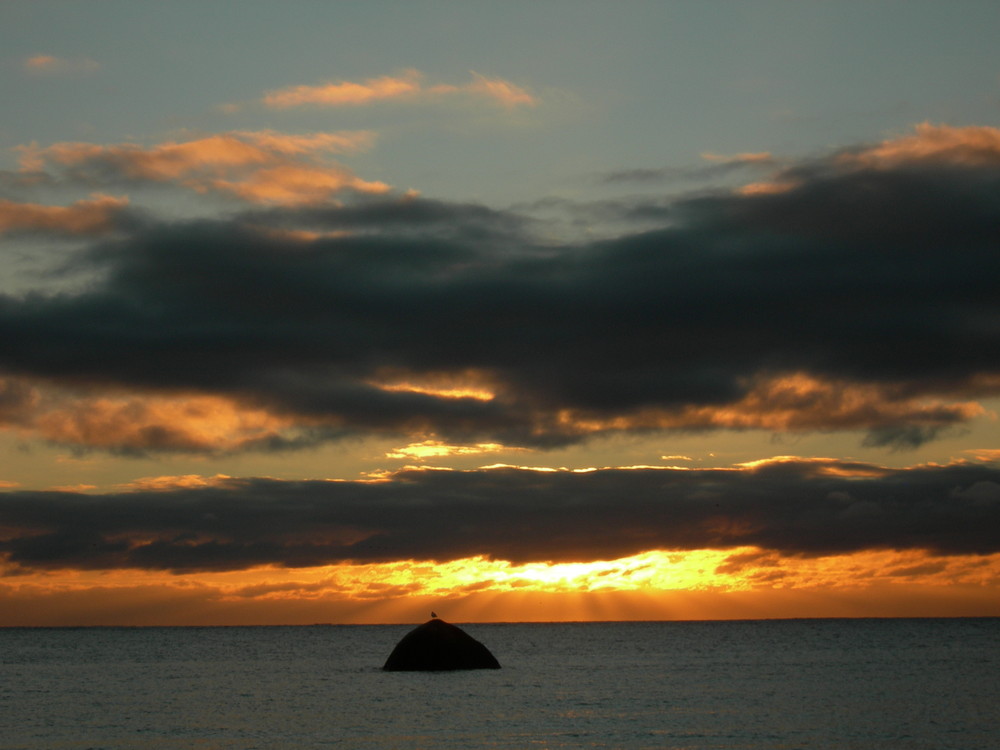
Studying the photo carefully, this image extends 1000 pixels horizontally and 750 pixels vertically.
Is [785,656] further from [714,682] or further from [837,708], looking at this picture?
[837,708]

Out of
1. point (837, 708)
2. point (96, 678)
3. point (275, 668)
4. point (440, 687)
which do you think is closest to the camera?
point (837, 708)

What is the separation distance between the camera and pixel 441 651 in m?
99.3

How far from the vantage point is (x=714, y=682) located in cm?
10662

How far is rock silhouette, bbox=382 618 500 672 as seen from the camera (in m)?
99.2

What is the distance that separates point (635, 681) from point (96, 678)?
2474 inches

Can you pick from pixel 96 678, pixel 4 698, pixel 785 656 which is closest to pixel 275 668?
pixel 96 678

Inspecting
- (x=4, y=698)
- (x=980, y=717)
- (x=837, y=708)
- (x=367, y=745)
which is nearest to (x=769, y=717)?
(x=837, y=708)

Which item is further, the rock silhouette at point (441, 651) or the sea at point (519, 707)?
the rock silhouette at point (441, 651)

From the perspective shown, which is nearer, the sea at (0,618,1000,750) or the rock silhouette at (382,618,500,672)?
the sea at (0,618,1000,750)

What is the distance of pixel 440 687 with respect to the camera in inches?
3605

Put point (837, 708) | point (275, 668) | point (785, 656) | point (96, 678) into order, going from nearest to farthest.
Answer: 1. point (837, 708)
2. point (96, 678)
3. point (275, 668)
4. point (785, 656)

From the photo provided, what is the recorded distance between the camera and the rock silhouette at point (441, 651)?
325ft

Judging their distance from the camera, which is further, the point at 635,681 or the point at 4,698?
the point at 635,681

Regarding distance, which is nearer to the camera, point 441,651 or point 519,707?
point 519,707
